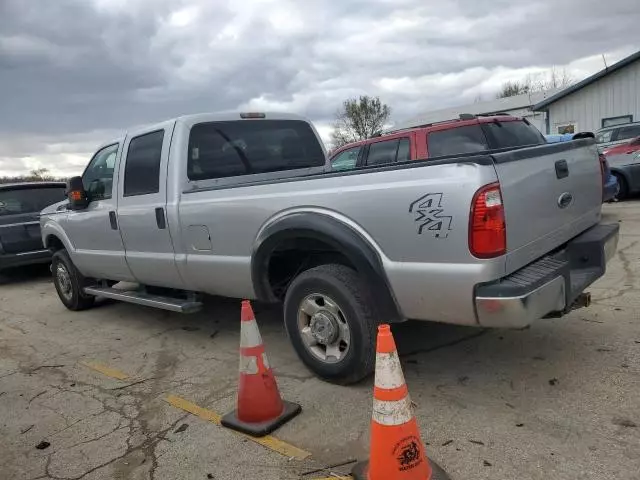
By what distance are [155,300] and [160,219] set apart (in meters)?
0.82

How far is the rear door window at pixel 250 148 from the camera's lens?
4.84 metres

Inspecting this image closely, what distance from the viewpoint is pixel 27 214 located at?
9.39m

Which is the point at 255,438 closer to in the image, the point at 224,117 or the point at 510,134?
the point at 224,117

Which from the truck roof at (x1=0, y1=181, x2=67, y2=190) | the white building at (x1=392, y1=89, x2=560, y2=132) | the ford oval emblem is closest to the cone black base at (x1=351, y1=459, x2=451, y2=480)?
the ford oval emblem

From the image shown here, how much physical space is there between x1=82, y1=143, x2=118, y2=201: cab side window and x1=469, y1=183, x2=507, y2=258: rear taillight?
4.05 metres

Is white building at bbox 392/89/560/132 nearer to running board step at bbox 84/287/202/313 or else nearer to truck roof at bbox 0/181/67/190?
truck roof at bbox 0/181/67/190

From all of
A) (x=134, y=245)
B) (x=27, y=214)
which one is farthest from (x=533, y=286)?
(x=27, y=214)

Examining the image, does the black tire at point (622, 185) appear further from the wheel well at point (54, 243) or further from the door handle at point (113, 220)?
the wheel well at point (54, 243)

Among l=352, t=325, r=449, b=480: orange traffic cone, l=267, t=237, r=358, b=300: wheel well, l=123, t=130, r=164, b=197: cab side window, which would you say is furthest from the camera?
l=123, t=130, r=164, b=197: cab side window

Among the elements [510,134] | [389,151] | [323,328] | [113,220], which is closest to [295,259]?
[323,328]

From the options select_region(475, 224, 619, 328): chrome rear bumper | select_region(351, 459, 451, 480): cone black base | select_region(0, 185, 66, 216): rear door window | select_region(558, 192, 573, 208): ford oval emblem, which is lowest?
select_region(351, 459, 451, 480): cone black base

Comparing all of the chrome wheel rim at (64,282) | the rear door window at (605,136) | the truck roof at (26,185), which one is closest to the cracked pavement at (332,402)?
the chrome wheel rim at (64,282)

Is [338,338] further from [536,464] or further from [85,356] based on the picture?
[85,356]

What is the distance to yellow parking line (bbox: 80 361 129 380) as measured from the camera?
14.6 feet
